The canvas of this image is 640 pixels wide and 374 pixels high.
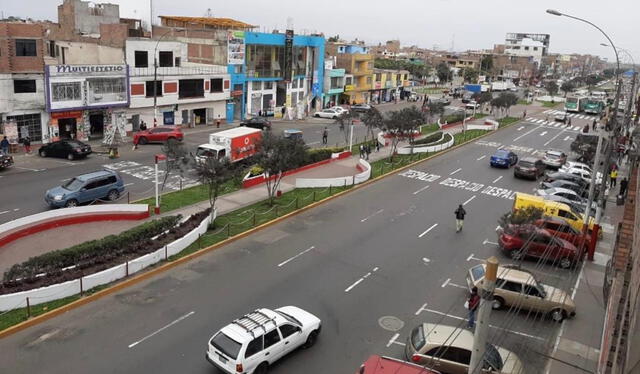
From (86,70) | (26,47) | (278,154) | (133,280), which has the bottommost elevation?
(133,280)

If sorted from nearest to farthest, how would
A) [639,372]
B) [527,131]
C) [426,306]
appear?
1. [639,372]
2. [426,306]
3. [527,131]

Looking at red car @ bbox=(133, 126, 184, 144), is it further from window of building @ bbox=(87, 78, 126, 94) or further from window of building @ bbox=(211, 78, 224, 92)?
window of building @ bbox=(211, 78, 224, 92)

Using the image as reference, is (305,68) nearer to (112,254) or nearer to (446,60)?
(112,254)

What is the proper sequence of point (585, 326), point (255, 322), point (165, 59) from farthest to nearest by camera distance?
1. point (165, 59)
2. point (585, 326)
3. point (255, 322)

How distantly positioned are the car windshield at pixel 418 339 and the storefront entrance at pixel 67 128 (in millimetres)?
35717

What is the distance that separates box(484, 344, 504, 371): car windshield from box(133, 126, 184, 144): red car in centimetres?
3398

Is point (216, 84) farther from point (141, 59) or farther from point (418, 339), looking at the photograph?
point (418, 339)

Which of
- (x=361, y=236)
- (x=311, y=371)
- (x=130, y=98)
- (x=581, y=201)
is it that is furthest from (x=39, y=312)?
(x=130, y=98)

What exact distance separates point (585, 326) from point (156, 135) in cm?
3417

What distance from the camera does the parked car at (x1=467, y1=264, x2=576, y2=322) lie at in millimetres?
17562

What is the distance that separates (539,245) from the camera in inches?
890

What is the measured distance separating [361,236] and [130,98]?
29002 millimetres

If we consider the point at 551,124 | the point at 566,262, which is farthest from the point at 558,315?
the point at 551,124

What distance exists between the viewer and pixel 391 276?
2011 cm
